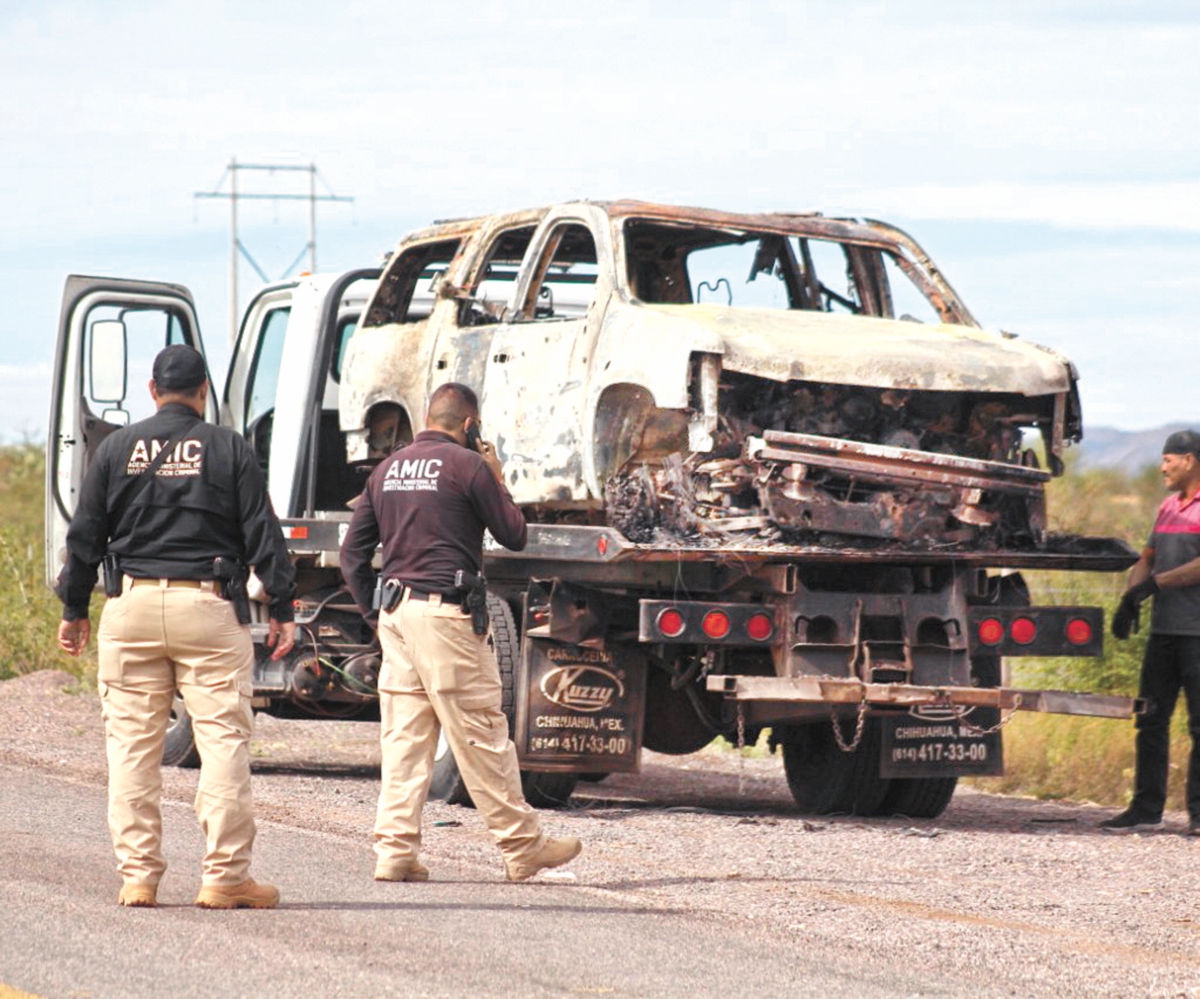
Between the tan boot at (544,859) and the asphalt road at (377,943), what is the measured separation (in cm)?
8

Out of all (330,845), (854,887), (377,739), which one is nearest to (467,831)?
(330,845)

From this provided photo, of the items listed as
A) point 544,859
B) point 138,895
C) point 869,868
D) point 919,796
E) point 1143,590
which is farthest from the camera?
point 919,796

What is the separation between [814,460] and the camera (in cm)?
983

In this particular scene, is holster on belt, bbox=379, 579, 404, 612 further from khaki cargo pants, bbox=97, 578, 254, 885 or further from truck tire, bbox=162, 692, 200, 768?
truck tire, bbox=162, 692, 200, 768

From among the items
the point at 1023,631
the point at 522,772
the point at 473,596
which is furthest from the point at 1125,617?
the point at 473,596

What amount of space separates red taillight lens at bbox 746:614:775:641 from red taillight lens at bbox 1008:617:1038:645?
1.33 metres

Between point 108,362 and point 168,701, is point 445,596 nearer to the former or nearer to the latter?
point 168,701

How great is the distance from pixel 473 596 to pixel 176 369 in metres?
1.37

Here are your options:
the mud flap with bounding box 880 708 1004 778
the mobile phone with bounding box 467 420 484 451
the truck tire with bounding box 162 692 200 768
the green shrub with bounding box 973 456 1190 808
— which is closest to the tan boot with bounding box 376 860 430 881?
the mobile phone with bounding box 467 420 484 451

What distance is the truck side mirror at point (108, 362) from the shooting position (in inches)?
535

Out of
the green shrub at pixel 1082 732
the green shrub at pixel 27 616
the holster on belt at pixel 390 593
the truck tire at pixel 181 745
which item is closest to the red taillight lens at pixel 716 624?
the holster on belt at pixel 390 593

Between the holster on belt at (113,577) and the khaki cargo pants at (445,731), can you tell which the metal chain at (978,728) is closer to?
the khaki cargo pants at (445,731)

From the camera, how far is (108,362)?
1366 centimetres

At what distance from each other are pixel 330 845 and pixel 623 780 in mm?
4879
